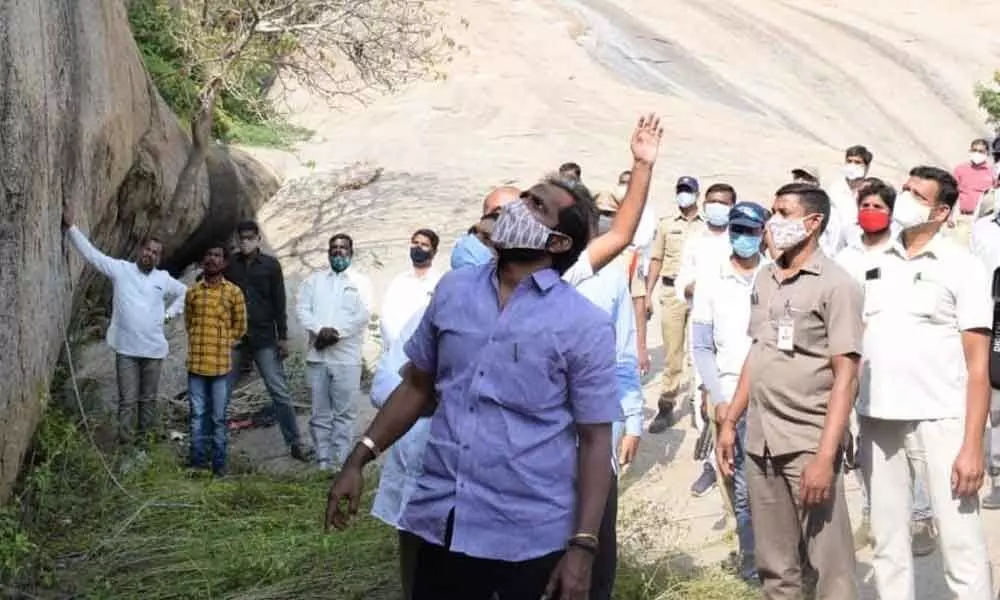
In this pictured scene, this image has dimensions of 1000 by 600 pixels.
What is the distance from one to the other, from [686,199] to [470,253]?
5428mm

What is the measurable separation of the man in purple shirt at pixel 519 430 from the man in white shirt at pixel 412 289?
4.83 metres

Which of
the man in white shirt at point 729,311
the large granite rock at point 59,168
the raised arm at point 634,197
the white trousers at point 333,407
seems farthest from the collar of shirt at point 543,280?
the white trousers at point 333,407

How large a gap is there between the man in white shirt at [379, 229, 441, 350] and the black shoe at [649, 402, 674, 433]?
2.02m

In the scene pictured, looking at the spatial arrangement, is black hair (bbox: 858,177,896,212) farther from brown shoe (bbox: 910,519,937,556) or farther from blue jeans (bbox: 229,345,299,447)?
blue jeans (bbox: 229,345,299,447)

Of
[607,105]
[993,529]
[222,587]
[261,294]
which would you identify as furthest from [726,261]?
[607,105]

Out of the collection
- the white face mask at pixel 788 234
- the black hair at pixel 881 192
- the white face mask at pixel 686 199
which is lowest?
the white face mask at pixel 686 199

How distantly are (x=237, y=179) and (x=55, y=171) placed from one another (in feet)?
28.7

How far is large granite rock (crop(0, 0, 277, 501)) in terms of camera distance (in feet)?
19.5

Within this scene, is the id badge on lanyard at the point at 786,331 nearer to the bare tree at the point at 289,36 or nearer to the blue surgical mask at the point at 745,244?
the blue surgical mask at the point at 745,244

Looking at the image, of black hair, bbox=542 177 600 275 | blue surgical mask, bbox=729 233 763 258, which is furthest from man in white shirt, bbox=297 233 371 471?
black hair, bbox=542 177 600 275

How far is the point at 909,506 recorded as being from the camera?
197 inches

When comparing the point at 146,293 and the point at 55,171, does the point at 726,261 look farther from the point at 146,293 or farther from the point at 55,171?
the point at 146,293

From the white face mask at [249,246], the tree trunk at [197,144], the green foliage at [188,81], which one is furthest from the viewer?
the green foliage at [188,81]

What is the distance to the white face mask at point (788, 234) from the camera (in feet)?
15.6
